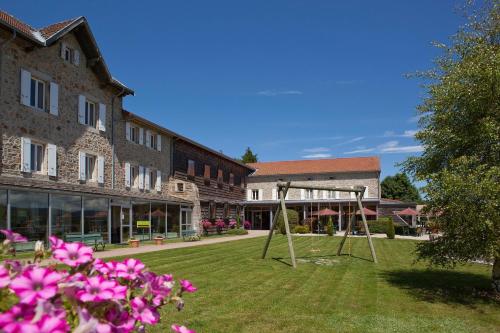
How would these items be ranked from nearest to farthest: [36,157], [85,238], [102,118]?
[85,238]
[36,157]
[102,118]

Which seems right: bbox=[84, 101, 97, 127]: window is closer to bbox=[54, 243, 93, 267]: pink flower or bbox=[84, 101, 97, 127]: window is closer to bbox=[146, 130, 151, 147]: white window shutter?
bbox=[146, 130, 151, 147]: white window shutter

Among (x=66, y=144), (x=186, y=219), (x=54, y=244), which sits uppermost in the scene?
(x=66, y=144)

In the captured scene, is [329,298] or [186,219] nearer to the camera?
[329,298]

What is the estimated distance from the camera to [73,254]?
1.74 meters

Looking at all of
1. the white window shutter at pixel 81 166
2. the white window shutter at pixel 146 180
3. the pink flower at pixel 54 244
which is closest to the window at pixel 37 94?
the white window shutter at pixel 81 166

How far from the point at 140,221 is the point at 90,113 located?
19.4 ft

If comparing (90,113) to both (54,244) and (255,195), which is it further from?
(255,195)

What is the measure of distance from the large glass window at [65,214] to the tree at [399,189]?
55.4 m

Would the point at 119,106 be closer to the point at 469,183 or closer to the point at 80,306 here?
the point at 469,183

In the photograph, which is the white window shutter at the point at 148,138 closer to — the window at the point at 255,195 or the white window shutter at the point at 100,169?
the white window shutter at the point at 100,169

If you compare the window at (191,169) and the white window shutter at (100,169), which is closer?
the white window shutter at (100,169)

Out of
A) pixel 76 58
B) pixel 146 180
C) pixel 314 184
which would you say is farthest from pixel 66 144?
pixel 314 184

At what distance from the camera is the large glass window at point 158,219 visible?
23.4 m

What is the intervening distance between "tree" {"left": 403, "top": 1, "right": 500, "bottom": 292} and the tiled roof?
31.6 metres
